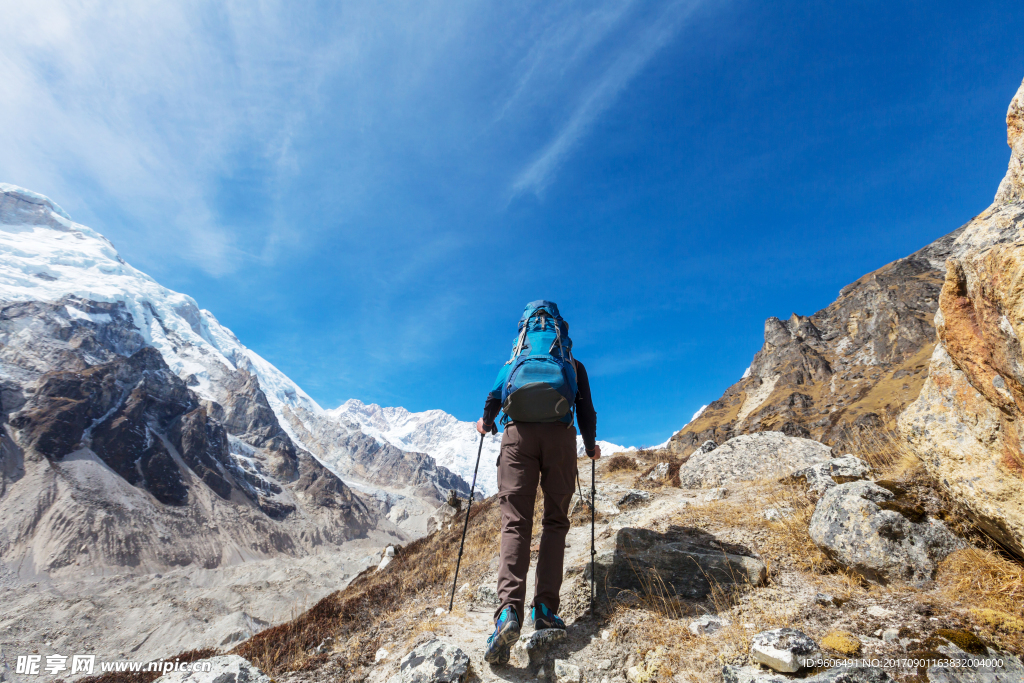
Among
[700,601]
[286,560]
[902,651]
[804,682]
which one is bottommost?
[804,682]

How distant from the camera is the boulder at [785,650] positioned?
286cm

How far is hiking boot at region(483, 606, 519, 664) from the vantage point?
352 centimetres

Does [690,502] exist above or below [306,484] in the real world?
below

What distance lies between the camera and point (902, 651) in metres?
2.83

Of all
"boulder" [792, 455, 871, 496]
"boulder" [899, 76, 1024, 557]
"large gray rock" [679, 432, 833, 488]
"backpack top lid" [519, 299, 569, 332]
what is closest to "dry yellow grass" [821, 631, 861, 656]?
"boulder" [899, 76, 1024, 557]

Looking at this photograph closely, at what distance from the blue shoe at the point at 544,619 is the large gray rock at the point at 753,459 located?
5957mm

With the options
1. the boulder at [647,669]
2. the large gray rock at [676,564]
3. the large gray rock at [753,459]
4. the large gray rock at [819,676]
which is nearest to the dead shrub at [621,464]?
the large gray rock at [753,459]

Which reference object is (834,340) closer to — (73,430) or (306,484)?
(306,484)

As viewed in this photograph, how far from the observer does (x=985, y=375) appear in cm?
345

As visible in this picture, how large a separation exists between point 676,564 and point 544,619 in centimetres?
185

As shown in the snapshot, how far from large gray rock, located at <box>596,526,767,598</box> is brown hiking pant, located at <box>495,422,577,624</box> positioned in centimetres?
128

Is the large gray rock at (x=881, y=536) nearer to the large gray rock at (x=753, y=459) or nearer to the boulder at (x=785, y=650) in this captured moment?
the boulder at (x=785, y=650)

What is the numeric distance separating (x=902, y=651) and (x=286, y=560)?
157 m

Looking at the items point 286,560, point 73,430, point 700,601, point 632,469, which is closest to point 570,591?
point 700,601
